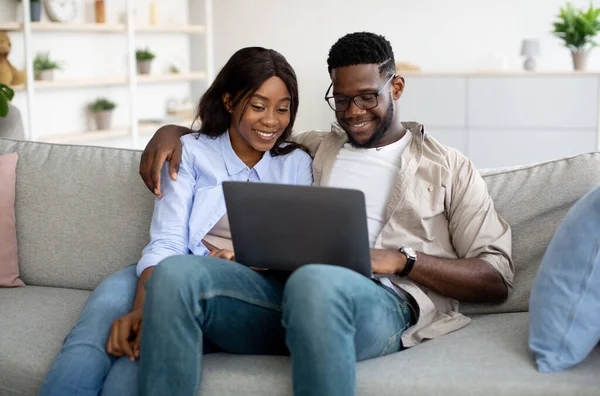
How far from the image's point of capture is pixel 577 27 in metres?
5.92

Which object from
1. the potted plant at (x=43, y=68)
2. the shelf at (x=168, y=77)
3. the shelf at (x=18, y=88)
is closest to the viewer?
the shelf at (x=18, y=88)

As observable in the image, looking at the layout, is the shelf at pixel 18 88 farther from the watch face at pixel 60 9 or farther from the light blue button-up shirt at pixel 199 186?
the light blue button-up shirt at pixel 199 186

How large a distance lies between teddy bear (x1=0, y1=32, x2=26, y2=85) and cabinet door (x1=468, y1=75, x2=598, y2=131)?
317cm

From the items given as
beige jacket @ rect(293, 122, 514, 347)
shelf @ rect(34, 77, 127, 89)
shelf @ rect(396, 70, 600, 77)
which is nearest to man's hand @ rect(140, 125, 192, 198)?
beige jacket @ rect(293, 122, 514, 347)

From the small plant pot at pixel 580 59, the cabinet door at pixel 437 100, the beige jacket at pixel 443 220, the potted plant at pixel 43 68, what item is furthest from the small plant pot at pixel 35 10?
the beige jacket at pixel 443 220

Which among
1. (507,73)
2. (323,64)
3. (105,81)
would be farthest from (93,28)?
(507,73)

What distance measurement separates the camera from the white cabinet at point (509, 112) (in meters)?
5.95

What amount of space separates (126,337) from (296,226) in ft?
1.55

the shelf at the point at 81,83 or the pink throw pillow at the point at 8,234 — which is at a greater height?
the shelf at the point at 81,83

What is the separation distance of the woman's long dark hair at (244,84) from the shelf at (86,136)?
3434 millimetres

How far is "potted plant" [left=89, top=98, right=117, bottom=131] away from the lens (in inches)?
239

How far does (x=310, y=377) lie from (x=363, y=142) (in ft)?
2.61

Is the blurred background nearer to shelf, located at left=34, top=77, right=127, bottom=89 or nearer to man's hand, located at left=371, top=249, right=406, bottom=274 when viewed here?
shelf, located at left=34, top=77, right=127, bottom=89

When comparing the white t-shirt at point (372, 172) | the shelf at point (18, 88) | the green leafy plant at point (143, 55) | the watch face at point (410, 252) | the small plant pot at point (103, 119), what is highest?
the green leafy plant at point (143, 55)
